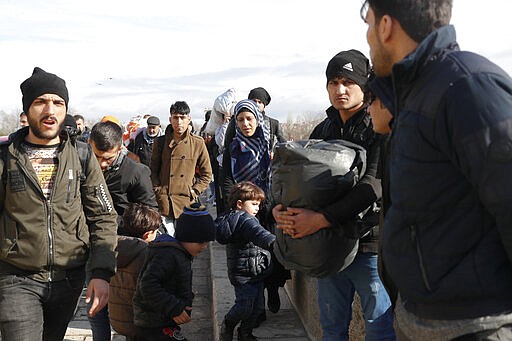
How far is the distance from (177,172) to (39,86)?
11.2 feet

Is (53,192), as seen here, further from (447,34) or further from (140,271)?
(447,34)

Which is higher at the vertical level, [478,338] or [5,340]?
[478,338]

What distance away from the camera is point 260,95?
7645mm

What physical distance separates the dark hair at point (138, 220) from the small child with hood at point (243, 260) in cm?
48

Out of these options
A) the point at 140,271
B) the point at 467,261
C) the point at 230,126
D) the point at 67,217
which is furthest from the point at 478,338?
the point at 230,126

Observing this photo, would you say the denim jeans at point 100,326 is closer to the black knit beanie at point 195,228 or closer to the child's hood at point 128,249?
the child's hood at point 128,249

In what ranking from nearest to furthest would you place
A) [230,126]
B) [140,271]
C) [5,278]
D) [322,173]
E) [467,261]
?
[467,261]
[322,173]
[5,278]
[140,271]
[230,126]

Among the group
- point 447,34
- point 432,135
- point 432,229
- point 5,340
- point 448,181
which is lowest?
point 5,340

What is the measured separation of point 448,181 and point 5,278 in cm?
247

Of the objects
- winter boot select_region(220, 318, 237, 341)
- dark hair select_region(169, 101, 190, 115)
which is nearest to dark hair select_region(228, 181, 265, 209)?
winter boot select_region(220, 318, 237, 341)

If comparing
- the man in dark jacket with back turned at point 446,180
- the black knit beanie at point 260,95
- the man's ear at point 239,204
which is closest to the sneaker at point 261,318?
the man's ear at point 239,204

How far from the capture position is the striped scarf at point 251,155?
6.01 meters

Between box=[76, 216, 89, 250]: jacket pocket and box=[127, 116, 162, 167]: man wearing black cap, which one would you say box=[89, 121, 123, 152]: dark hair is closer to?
box=[76, 216, 89, 250]: jacket pocket

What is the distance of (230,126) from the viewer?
6.34 m
